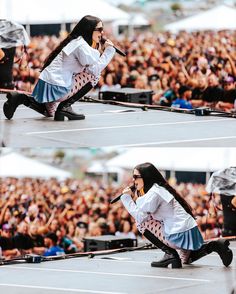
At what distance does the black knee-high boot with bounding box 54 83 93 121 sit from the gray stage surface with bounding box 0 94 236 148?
0.10 metres

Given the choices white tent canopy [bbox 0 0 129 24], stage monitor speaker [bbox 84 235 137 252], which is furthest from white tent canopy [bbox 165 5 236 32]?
stage monitor speaker [bbox 84 235 137 252]

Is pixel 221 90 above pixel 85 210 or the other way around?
above

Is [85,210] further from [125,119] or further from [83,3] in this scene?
[83,3]

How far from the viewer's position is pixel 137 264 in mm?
12469

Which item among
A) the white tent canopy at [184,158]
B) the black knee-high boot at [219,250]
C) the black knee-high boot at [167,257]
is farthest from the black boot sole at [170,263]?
the white tent canopy at [184,158]

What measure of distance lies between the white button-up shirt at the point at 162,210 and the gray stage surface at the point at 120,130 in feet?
2.47

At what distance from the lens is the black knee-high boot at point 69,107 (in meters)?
13.9

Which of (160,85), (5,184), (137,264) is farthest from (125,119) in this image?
(5,184)

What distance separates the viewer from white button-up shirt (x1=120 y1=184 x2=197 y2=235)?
38.8 ft

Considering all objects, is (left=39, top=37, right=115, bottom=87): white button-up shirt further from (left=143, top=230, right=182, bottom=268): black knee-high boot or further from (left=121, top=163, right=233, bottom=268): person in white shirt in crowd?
(left=143, top=230, right=182, bottom=268): black knee-high boot

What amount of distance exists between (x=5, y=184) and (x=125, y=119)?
10393 mm

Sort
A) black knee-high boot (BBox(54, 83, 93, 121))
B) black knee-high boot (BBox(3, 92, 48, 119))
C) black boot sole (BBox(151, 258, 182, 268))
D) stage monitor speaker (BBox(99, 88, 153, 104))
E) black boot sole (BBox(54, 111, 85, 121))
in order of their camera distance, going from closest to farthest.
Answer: black boot sole (BBox(151, 258, 182, 268)) → black knee-high boot (BBox(3, 92, 48, 119)) → black knee-high boot (BBox(54, 83, 93, 121)) → black boot sole (BBox(54, 111, 85, 121)) → stage monitor speaker (BBox(99, 88, 153, 104))

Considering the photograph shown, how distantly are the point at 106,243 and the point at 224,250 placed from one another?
10.00ft

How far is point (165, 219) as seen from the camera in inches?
474
